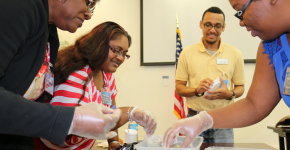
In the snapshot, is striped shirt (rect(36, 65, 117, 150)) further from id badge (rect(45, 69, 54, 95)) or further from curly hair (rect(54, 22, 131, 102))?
id badge (rect(45, 69, 54, 95))

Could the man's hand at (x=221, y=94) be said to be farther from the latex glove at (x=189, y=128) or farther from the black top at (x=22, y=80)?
the black top at (x=22, y=80)

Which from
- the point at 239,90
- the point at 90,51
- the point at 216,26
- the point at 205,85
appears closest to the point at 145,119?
the point at 90,51

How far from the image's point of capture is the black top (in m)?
0.53

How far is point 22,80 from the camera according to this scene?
0.69m

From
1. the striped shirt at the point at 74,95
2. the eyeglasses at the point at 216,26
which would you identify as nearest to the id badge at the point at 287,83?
the striped shirt at the point at 74,95

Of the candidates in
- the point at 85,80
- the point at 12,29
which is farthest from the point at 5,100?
the point at 85,80

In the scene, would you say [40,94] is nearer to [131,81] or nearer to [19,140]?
[19,140]

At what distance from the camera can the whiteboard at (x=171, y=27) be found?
10.3 feet

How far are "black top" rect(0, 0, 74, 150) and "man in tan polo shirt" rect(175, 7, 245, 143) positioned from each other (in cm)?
159

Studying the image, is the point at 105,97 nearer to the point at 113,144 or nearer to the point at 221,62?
the point at 113,144

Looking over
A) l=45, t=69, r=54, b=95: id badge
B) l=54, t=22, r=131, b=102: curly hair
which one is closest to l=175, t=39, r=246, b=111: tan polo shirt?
l=54, t=22, r=131, b=102: curly hair

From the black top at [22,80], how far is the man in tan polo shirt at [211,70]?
5.23 ft

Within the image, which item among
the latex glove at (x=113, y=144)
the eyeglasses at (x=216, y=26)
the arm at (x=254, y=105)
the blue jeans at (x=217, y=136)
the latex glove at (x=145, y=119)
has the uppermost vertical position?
the eyeglasses at (x=216, y=26)

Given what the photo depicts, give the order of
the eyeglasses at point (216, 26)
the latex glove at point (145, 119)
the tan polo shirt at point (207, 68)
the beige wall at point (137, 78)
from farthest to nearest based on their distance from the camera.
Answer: the beige wall at point (137, 78), the eyeglasses at point (216, 26), the tan polo shirt at point (207, 68), the latex glove at point (145, 119)
